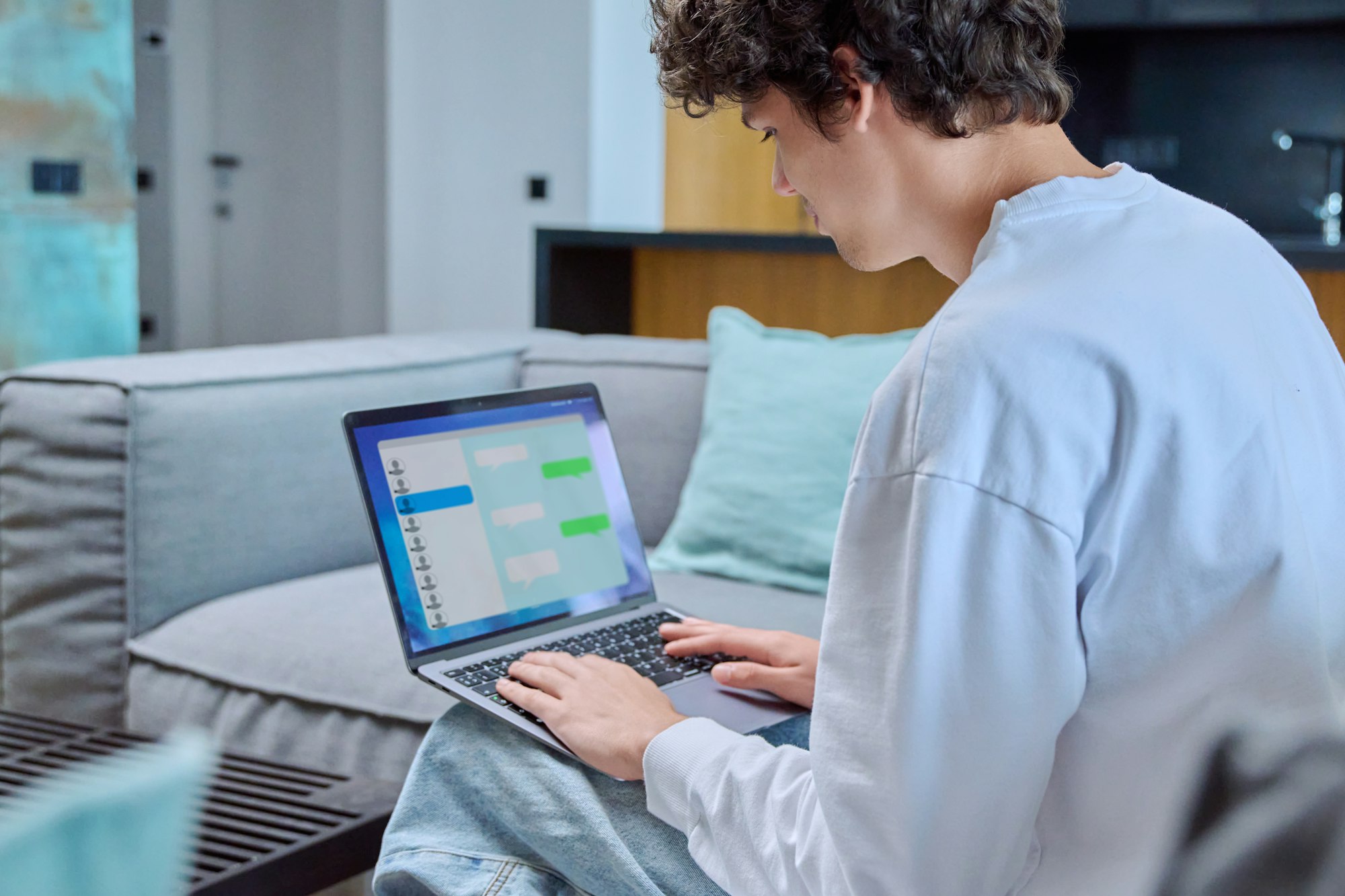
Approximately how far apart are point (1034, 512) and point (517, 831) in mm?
496

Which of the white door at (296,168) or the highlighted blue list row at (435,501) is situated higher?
the white door at (296,168)

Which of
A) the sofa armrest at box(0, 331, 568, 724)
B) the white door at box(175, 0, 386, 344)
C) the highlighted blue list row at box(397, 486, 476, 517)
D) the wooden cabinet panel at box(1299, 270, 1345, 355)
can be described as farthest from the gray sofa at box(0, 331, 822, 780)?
the white door at box(175, 0, 386, 344)

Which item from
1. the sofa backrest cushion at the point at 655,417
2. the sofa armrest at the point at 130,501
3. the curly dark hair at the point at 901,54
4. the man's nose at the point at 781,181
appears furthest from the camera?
the sofa backrest cushion at the point at 655,417

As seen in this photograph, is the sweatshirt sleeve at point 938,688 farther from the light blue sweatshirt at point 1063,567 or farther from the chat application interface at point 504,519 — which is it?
the chat application interface at point 504,519

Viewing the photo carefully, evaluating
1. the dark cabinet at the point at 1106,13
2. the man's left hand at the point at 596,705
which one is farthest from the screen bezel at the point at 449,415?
the dark cabinet at the point at 1106,13

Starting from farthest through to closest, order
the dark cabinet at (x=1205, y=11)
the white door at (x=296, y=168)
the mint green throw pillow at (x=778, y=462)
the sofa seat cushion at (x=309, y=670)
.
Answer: the white door at (x=296, y=168) → the dark cabinet at (x=1205, y=11) → the mint green throw pillow at (x=778, y=462) → the sofa seat cushion at (x=309, y=670)

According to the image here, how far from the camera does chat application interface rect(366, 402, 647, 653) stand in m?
1.19

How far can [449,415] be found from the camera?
1262 millimetres

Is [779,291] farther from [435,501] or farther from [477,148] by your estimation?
[477,148]

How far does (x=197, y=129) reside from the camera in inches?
232

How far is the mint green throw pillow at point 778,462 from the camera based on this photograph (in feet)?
5.97

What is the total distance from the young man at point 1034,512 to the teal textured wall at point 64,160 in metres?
3.10

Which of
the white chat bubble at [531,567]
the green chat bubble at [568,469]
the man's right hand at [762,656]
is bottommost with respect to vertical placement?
the man's right hand at [762,656]

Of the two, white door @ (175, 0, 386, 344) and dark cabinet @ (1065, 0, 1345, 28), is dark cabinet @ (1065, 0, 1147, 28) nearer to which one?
dark cabinet @ (1065, 0, 1345, 28)
